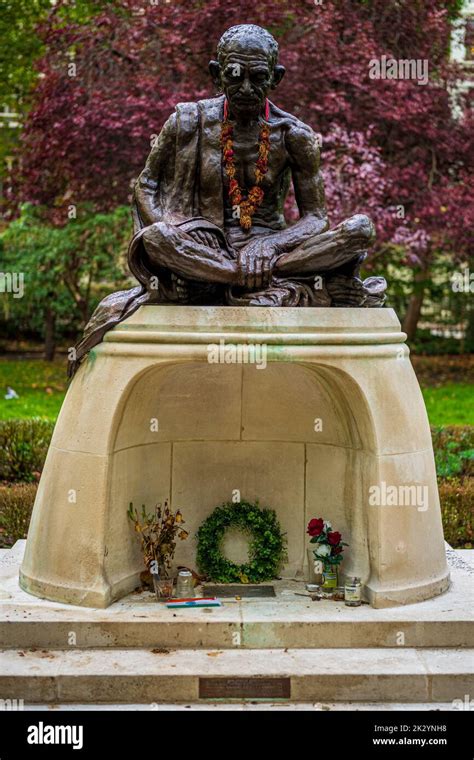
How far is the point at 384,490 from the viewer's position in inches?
259

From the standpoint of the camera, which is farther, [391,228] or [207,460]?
[391,228]

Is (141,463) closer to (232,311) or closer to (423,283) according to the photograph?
(232,311)

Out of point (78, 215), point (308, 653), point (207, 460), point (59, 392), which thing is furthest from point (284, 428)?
point (78, 215)

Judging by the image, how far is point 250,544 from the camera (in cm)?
742

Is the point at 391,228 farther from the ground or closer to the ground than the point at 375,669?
farther from the ground

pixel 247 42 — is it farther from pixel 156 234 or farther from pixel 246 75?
pixel 156 234

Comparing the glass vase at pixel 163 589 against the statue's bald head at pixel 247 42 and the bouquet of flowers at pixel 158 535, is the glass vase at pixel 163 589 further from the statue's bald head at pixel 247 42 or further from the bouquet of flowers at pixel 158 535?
the statue's bald head at pixel 247 42

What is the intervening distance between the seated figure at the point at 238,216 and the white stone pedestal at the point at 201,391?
185mm

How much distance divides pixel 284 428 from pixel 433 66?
1116 centimetres

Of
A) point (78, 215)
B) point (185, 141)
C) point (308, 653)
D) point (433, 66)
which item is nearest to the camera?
point (308, 653)

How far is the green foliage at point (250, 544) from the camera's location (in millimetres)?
7328

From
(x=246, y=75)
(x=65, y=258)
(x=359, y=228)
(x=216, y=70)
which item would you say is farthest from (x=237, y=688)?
(x=65, y=258)

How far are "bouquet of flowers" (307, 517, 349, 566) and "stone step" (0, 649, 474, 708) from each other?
92cm
